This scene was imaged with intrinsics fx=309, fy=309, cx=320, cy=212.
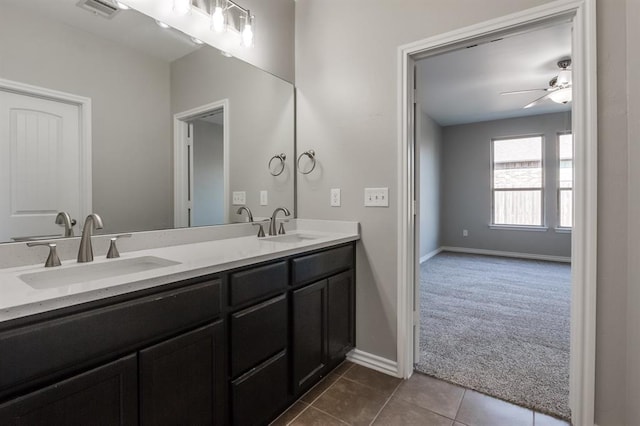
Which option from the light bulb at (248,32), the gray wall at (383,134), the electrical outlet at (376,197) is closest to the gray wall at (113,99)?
the light bulb at (248,32)

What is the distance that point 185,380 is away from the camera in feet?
3.51

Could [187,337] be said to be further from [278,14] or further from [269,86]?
[278,14]

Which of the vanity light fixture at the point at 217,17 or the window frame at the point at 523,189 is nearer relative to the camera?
the vanity light fixture at the point at 217,17

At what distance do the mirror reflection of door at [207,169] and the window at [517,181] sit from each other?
18.2 ft

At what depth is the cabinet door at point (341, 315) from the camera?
6.03 feet

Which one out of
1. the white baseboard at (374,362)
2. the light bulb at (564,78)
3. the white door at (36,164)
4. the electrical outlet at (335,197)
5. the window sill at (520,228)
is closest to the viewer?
the white door at (36,164)

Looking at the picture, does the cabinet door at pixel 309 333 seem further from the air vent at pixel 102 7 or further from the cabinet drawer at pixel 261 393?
the air vent at pixel 102 7

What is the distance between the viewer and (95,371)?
86 centimetres

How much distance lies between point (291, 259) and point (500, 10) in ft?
5.40

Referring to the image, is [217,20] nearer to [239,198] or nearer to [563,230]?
[239,198]

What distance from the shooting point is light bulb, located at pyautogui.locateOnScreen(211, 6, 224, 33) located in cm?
179

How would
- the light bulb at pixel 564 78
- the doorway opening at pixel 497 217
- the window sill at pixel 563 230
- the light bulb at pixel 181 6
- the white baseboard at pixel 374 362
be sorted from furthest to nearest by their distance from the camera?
Result: the window sill at pixel 563 230
the light bulb at pixel 564 78
the doorway opening at pixel 497 217
the white baseboard at pixel 374 362
the light bulb at pixel 181 6

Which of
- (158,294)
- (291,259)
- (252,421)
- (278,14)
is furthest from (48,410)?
(278,14)

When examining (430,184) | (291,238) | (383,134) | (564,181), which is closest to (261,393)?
(291,238)
